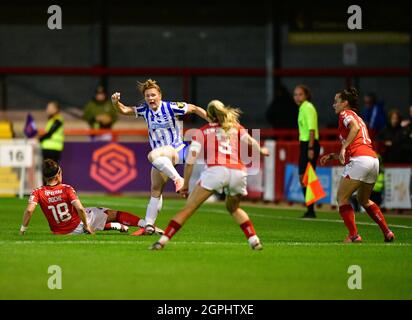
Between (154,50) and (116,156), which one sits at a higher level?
(154,50)

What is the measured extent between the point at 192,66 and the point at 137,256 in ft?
81.4

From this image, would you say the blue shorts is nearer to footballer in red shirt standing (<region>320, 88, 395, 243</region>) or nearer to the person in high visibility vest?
footballer in red shirt standing (<region>320, 88, 395, 243</region>)

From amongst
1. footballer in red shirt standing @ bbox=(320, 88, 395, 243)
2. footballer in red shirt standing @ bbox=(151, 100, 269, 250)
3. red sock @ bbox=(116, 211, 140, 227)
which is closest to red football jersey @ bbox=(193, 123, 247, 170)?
footballer in red shirt standing @ bbox=(151, 100, 269, 250)

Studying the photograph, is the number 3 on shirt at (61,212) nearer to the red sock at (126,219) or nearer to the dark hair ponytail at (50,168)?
the dark hair ponytail at (50,168)

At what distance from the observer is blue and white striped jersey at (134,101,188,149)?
58.5 feet

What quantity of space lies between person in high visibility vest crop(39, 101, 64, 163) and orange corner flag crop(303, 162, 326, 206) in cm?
693

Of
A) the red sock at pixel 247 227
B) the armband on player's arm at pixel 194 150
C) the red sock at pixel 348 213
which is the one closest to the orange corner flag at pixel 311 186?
the red sock at pixel 348 213

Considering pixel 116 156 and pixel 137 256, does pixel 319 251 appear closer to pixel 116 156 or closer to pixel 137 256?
pixel 137 256

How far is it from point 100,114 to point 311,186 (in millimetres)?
10036

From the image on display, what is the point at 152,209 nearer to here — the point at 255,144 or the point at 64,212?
the point at 64,212

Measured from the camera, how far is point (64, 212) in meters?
17.2

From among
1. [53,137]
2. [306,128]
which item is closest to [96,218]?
[306,128]
